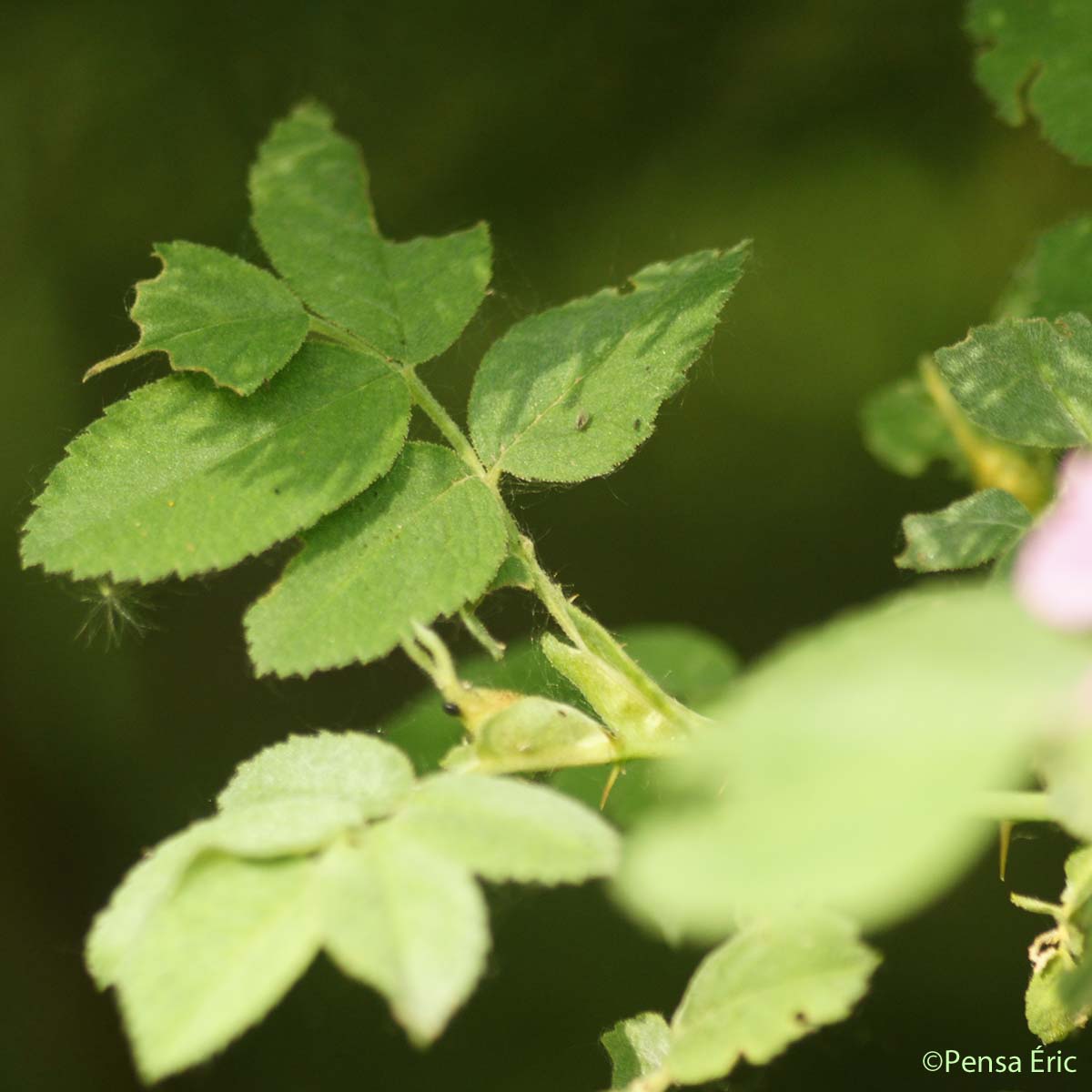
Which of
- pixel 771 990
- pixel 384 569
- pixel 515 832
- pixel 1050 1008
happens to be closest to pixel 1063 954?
pixel 1050 1008

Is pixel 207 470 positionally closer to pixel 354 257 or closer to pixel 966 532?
pixel 354 257

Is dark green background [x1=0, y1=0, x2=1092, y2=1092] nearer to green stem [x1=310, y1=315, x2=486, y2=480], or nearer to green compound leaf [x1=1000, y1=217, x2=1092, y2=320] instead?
green compound leaf [x1=1000, y1=217, x2=1092, y2=320]

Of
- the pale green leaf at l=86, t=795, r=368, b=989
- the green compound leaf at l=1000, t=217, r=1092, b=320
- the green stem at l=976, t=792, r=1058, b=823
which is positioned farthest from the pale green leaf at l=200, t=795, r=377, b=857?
the green compound leaf at l=1000, t=217, r=1092, b=320

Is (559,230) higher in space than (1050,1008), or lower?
higher

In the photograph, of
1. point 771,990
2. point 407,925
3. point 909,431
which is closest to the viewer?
point 407,925

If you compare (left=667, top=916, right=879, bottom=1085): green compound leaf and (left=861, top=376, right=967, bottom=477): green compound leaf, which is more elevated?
(left=667, top=916, right=879, bottom=1085): green compound leaf

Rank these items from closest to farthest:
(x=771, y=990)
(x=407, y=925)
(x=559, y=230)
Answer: (x=407, y=925), (x=771, y=990), (x=559, y=230)
